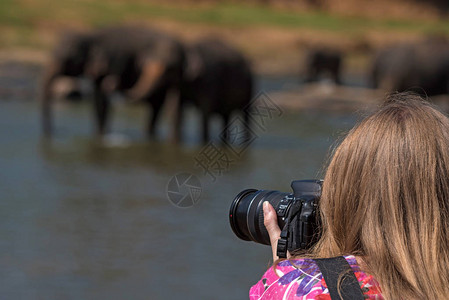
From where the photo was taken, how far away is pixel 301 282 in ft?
6.73

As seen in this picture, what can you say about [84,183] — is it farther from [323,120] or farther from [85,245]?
[323,120]

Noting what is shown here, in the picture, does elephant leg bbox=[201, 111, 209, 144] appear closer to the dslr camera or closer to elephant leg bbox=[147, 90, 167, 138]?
elephant leg bbox=[147, 90, 167, 138]

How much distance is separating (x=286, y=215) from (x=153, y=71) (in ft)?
40.9

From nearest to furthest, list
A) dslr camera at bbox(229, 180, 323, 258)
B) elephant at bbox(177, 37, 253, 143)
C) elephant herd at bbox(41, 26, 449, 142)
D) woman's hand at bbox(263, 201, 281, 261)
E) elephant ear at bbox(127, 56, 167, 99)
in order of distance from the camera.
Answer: dslr camera at bbox(229, 180, 323, 258), woman's hand at bbox(263, 201, 281, 261), elephant at bbox(177, 37, 253, 143), elephant herd at bbox(41, 26, 449, 142), elephant ear at bbox(127, 56, 167, 99)

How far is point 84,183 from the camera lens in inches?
391

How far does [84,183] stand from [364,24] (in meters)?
35.5

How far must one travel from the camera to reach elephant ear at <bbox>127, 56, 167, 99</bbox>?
574 inches

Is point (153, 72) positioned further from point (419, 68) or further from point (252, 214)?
point (252, 214)

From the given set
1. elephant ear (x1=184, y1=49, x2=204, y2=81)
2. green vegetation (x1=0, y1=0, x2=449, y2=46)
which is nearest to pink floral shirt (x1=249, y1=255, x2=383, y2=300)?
elephant ear (x1=184, y1=49, x2=204, y2=81)

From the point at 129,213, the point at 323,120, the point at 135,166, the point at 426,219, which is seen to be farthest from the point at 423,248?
the point at 323,120

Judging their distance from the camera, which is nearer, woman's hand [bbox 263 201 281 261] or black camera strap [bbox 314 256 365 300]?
black camera strap [bbox 314 256 365 300]

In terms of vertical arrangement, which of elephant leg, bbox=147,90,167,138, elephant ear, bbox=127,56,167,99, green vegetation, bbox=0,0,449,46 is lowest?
elephant leg, bbox=147,90,167,138

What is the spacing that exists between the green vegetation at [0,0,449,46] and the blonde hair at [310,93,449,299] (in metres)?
27.0

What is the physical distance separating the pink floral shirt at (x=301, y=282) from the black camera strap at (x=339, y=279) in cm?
2
